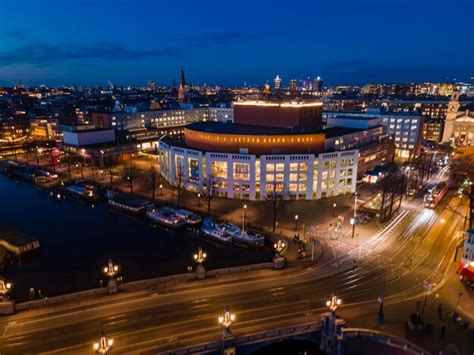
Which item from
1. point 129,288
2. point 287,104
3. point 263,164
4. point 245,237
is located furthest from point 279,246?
point 287,104

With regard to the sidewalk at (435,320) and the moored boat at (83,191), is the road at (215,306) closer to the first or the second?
the sidewalk at (435,320)

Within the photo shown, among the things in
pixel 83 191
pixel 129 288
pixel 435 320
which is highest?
pixel 129 288

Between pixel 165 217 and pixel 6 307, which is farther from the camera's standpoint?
pixel 165 217

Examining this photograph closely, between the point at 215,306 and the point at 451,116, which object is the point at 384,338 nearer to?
the point at 215,306

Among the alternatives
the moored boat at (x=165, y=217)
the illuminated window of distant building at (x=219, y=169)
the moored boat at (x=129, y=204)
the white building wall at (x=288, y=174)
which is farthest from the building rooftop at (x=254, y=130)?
the moored boat at (x=165, y=217)

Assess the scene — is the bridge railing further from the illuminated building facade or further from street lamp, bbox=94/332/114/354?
the illuminated building facade

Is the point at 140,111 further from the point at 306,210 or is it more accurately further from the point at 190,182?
the point at 306,210

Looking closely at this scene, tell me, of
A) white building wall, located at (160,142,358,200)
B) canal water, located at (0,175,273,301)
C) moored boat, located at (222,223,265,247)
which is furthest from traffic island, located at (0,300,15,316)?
white building wall, located at (160,142,358,200)

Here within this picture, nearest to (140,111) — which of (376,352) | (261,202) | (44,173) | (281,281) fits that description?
(44,173)
